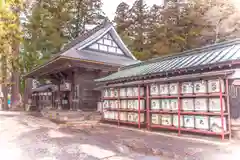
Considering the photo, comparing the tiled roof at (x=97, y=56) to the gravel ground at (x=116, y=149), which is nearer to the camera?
the gravel ground at (x=116, y=149)

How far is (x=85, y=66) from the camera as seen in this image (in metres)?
14.3

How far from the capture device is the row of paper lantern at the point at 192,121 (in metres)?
6.69

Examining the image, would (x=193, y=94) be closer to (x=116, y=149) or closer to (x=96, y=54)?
(x=116, y=149)

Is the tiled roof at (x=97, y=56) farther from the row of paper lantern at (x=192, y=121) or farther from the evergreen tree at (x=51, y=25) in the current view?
the evergreen tree at (x=51, y=25)

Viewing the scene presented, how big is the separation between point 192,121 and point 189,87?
4.32 feet

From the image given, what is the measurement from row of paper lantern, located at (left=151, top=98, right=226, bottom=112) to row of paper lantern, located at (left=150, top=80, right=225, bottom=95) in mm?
320

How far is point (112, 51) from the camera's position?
18.8 meters

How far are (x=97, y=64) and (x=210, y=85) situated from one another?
9.55m

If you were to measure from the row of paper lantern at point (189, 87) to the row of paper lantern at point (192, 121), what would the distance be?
3.22 feet

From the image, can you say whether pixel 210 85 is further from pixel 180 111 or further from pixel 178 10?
pixel 178 10

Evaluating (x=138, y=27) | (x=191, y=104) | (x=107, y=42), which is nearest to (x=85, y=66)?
(x=107, y=42)

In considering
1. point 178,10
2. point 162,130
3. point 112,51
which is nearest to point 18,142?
point 162,130

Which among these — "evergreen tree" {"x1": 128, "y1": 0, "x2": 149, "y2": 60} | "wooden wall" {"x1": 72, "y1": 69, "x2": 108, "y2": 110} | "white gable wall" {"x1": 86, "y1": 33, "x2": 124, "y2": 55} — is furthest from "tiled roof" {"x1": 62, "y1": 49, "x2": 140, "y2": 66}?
"evergreen tree" {"x1": 128, "y1": 0, "x2": 149, "y2": 60}

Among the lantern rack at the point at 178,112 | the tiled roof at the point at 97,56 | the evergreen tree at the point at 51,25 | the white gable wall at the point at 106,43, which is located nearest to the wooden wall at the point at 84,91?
the tiled roof at the point at 97,56
